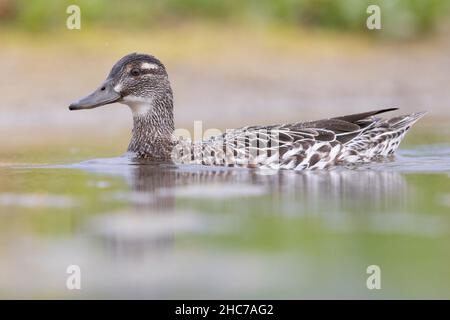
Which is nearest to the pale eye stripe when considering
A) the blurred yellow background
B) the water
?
the water

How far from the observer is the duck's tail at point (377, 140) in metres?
9.61

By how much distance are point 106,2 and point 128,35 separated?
78cm

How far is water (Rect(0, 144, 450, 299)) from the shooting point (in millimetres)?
5059

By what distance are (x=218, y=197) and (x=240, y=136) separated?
181 cm

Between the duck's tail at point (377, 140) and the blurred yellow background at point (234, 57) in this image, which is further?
the blurred yellow background at point (234, 57)

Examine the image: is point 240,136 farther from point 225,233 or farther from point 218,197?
point 225,233

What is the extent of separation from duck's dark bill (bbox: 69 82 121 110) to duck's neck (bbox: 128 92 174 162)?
0.46 m

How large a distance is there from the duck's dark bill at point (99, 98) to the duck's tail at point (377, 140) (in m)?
2.33

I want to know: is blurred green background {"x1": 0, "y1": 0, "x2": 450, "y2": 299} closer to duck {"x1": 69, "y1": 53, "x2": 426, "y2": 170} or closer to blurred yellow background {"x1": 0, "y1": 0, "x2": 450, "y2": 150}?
blurred yellow background {"x1": 0, "y1": 0, "x2": 450, "y2": 150}

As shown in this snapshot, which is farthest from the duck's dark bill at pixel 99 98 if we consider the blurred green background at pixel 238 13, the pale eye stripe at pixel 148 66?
the blurred green background at pixel 238 13

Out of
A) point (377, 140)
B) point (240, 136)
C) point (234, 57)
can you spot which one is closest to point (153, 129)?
point (240, 136)

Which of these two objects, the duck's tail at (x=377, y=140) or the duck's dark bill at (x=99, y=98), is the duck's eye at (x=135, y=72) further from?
the duck's tail at (x=377, y=140)
